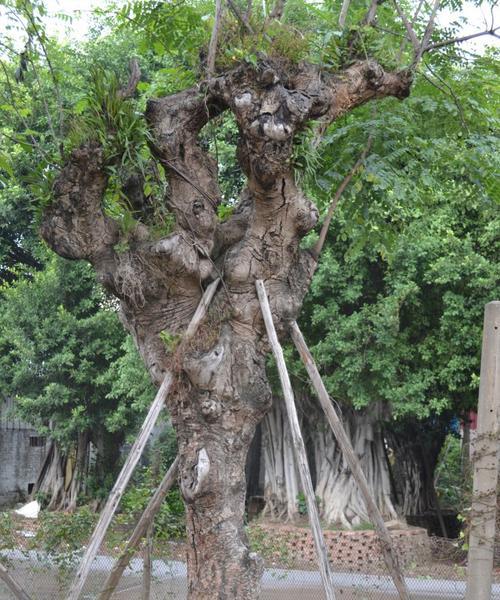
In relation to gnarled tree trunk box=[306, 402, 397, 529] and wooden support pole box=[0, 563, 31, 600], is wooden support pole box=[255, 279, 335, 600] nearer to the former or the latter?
wooden support pole box=[0, 563, 31, 600]

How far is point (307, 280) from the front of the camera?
5777 mm

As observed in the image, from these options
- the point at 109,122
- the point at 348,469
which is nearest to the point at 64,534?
the point at 109,122

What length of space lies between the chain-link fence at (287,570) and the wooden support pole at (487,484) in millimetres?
2208

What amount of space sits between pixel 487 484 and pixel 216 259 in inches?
94.1

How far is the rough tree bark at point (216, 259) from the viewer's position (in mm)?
5133

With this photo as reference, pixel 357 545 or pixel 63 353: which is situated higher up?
pixel 63 353

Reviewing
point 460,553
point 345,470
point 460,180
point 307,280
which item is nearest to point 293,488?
point 345,470

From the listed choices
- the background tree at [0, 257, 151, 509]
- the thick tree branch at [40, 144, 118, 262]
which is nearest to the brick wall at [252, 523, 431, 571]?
the background tree at [0, 257, 151, 509]

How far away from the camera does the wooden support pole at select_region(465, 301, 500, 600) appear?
5727 mm

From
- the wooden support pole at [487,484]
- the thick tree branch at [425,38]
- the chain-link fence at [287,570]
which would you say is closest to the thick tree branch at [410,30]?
the thick tree branch at [425,38]

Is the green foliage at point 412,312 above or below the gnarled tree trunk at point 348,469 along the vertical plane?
above

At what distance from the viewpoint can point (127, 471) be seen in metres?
5.17

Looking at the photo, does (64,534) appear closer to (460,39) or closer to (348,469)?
(460,39)

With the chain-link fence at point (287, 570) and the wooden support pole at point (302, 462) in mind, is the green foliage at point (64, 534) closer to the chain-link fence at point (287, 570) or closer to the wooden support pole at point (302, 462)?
the chain-link fence at point (287, 570)
